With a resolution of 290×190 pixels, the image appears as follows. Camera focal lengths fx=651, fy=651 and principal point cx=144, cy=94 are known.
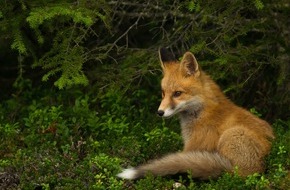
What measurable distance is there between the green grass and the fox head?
683 millimetres

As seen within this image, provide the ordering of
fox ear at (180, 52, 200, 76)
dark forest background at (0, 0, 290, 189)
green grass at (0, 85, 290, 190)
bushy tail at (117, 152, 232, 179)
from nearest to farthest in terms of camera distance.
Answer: bushy tail at (117, 152, 232, 179)
green grass at (0, 85, 290, 190)
dark forest background at (0, 0, 290, 189)
fox ear at (180, 52, 200, 76)

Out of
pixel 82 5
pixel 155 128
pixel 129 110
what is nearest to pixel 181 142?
pixel 155 128

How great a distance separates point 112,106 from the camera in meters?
8.63

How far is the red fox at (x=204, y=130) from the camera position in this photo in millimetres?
6121

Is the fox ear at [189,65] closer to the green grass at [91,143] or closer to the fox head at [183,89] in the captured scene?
the fox head at [183,89]

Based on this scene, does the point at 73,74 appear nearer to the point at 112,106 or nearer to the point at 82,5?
the point at 82,5

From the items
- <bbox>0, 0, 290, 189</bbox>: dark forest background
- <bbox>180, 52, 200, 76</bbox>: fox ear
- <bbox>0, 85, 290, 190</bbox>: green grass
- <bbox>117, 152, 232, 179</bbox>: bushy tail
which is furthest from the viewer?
<bbox>180, 52, 200, 76</bbox>: fox ear

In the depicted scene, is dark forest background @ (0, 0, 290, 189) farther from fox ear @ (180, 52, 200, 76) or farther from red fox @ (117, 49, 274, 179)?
fox ear @ (180, 52, 200, 76)

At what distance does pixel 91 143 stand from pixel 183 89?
138 cm

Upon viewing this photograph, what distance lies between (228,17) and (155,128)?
63.5 inches

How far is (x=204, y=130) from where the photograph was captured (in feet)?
21.9

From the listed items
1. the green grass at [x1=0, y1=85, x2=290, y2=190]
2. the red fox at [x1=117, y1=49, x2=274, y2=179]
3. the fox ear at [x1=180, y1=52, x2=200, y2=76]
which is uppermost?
the fox ear at [x1=180, y1=52, x2=200, y2=76]

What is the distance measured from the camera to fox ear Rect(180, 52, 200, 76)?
6855 mm

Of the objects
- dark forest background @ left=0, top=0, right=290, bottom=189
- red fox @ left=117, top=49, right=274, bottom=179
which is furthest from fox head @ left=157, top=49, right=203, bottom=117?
dark forest background @ left=0, top=0, right=290, bottom=189
